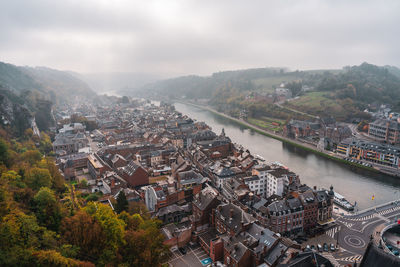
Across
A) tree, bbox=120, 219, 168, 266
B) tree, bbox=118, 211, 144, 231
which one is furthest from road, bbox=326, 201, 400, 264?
tree, bbox=118, 211, 144, 231

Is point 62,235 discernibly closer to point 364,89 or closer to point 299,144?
point 299,144

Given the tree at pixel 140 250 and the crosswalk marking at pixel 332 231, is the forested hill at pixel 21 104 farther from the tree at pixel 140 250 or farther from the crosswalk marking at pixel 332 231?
the crosswalk marking at pixel 332 231

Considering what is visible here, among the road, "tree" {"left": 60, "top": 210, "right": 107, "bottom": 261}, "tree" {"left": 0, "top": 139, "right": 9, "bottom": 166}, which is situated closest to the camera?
"tree" {"left": 60, "top": 210, "right": 107, "bottom": 261}

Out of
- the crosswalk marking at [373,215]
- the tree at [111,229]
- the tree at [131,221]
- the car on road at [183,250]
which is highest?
the tree at [111,229]

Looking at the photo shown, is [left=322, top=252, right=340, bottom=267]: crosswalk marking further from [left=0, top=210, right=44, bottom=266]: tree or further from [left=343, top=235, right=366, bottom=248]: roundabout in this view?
[left=0, top=210, right=44, bottom=266]: tree

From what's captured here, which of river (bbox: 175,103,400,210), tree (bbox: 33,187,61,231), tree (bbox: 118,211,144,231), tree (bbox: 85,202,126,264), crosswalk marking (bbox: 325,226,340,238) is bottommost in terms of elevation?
river (bbox: 175,103,400,210)

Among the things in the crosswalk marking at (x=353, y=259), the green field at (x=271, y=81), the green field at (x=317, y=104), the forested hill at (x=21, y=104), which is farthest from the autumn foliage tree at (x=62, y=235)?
the green field at (x=271, y=81)
